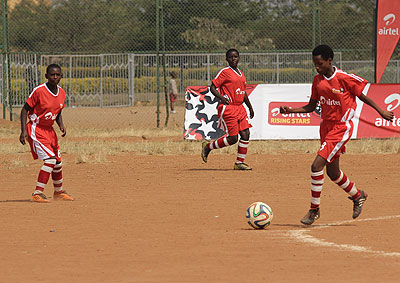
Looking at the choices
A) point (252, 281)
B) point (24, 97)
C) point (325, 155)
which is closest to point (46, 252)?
point (252, 281)

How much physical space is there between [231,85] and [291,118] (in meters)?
5.50

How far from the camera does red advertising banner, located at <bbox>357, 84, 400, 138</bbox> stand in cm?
1881

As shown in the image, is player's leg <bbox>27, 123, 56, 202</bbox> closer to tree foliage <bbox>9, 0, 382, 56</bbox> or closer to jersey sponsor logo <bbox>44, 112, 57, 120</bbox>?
jersey sponsor logo <bbox>44, 112, 57, 120</bbox>

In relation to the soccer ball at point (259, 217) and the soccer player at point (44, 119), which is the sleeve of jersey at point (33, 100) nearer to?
the soccer player at point (44, 119)

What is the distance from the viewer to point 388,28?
20.0 m

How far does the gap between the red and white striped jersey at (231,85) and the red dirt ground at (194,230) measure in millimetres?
1392

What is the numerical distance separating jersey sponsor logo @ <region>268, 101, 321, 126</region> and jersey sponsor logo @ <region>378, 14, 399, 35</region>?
9.88ft

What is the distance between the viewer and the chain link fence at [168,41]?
94.9 feet

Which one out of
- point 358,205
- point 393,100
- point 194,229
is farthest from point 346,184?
point 393,100

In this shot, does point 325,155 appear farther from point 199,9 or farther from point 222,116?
point 199,9

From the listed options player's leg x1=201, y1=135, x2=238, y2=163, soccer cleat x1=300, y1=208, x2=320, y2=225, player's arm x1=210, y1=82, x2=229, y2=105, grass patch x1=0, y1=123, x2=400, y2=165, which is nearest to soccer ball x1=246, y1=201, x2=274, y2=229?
soccer cleat x1=300, y1=208, x2=320, y2=225

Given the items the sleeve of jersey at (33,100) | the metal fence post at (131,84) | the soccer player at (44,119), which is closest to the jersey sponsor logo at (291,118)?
the soccer player at (44,119)

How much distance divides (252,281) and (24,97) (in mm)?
25635

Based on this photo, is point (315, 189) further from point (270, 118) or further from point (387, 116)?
point (270, 118)
